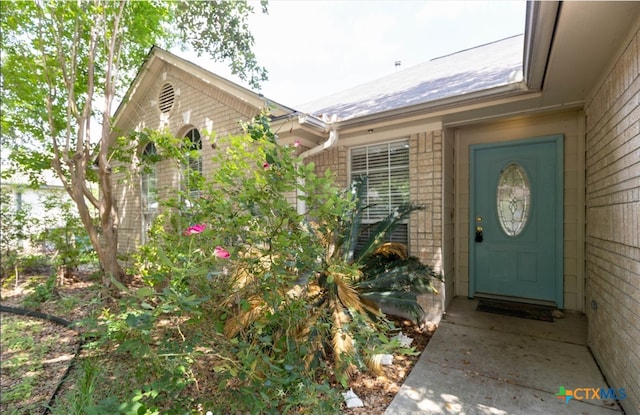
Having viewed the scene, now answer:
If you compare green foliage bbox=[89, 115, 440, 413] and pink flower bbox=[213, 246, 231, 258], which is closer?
green foliage bbox=[89, 115, 440, 413]

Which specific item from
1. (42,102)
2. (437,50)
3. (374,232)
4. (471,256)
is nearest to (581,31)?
(374,232)

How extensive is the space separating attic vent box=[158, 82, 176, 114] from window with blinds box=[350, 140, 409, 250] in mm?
4883

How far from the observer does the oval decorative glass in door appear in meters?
4.52

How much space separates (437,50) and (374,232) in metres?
7.05

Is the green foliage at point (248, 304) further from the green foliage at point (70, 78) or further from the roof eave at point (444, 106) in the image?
the green foliage at point (70, 78)

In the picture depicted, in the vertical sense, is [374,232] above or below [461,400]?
above

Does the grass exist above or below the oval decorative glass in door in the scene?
below

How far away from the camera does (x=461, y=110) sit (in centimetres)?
372

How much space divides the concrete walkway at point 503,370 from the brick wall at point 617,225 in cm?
25

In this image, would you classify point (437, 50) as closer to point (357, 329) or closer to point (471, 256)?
point (471, 256)

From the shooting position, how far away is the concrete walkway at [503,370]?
247 cm

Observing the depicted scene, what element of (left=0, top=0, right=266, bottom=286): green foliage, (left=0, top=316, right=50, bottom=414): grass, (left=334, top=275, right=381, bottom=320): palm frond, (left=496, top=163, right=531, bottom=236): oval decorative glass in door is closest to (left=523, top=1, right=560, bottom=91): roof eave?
(left=496, top=163, right=531, bottom=236): oval decorative glass in door

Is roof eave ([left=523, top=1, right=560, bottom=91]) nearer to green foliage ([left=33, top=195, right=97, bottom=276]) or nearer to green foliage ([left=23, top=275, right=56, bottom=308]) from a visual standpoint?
green foliage ([left=23, top=275, right=56, bottom=308])

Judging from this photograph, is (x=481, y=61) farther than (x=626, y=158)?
Yes
